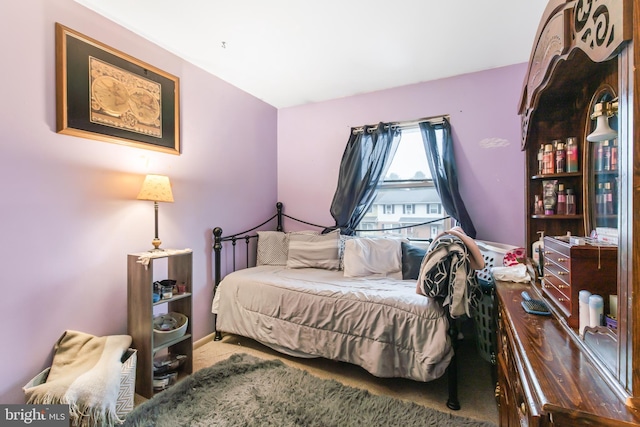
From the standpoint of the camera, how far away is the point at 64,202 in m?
1.64

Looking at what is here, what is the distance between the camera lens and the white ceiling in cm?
174

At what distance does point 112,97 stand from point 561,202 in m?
2.82

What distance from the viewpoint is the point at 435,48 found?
2.18 meters

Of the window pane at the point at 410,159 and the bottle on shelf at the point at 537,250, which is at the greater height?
the window pane at the point at 410,159

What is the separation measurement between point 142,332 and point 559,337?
2.14m

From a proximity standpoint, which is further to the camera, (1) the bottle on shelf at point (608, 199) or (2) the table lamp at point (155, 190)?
(2) the table lamp at point (155, 190)

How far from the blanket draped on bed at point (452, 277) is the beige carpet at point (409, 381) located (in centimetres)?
55

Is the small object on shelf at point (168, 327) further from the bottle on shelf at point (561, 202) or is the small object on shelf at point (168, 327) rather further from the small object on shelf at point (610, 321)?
the bottle on shelf at point (561, 202)

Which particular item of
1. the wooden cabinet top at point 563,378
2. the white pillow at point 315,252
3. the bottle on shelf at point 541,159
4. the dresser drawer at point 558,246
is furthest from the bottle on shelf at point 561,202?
the white pillow at point 315,252

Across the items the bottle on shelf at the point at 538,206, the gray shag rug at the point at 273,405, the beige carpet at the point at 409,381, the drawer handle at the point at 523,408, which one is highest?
the bottle on shelf at the point at 538,206

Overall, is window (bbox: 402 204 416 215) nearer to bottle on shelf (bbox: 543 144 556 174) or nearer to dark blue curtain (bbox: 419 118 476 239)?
dark blue curtain (bbox: 419 118 476 239)

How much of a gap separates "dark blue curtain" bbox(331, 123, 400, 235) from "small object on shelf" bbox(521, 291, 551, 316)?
6.18 feet

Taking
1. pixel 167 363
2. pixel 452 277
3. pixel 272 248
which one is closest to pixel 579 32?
pixel 452 277

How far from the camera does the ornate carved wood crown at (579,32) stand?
553mm
